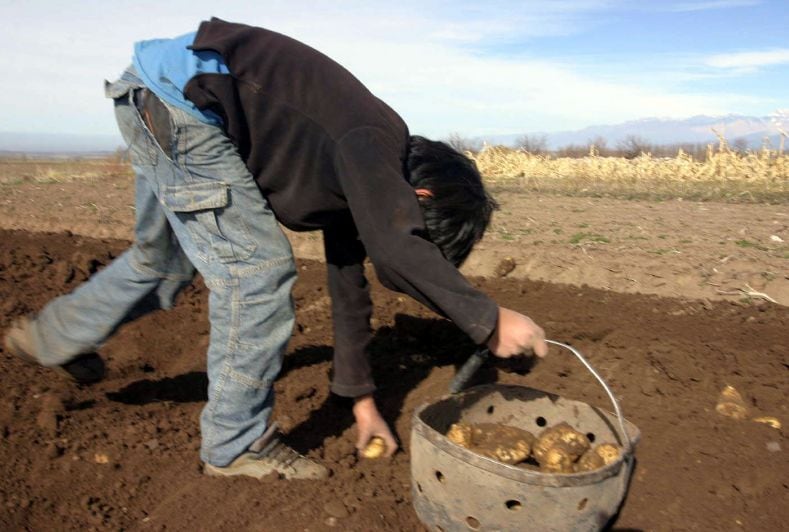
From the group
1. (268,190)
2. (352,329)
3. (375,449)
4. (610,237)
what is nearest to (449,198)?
(268,190)

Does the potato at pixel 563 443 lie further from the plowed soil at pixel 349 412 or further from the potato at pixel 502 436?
the plowed soil at pixel 349 412

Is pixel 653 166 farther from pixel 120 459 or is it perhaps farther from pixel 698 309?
pixel 120 459

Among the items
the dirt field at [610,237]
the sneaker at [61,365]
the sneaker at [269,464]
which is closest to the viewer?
the sneaker at [269,464]

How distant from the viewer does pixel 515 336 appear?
2.20m

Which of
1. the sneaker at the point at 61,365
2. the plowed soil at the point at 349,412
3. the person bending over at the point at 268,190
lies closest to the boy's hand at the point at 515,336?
the person bending over at the point at 268,190

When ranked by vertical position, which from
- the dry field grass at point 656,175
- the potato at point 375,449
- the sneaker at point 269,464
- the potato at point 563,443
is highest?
the potato at point 563,443

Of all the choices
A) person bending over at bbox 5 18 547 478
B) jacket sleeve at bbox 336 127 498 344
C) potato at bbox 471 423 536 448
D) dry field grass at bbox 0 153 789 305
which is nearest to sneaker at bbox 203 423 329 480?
person bending over at bbox 5 18 547 478

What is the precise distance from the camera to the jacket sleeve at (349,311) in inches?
116

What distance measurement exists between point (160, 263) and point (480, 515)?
1.51 meters

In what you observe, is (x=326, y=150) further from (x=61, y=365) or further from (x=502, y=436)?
(x=61, y=365)

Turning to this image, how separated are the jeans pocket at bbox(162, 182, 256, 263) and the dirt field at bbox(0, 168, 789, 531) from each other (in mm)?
819

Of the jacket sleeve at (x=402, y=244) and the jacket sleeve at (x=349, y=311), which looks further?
the jacket sleeve at (x=349, y=311)

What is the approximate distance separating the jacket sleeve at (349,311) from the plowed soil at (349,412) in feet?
0.88

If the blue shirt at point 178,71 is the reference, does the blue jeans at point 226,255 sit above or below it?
below
